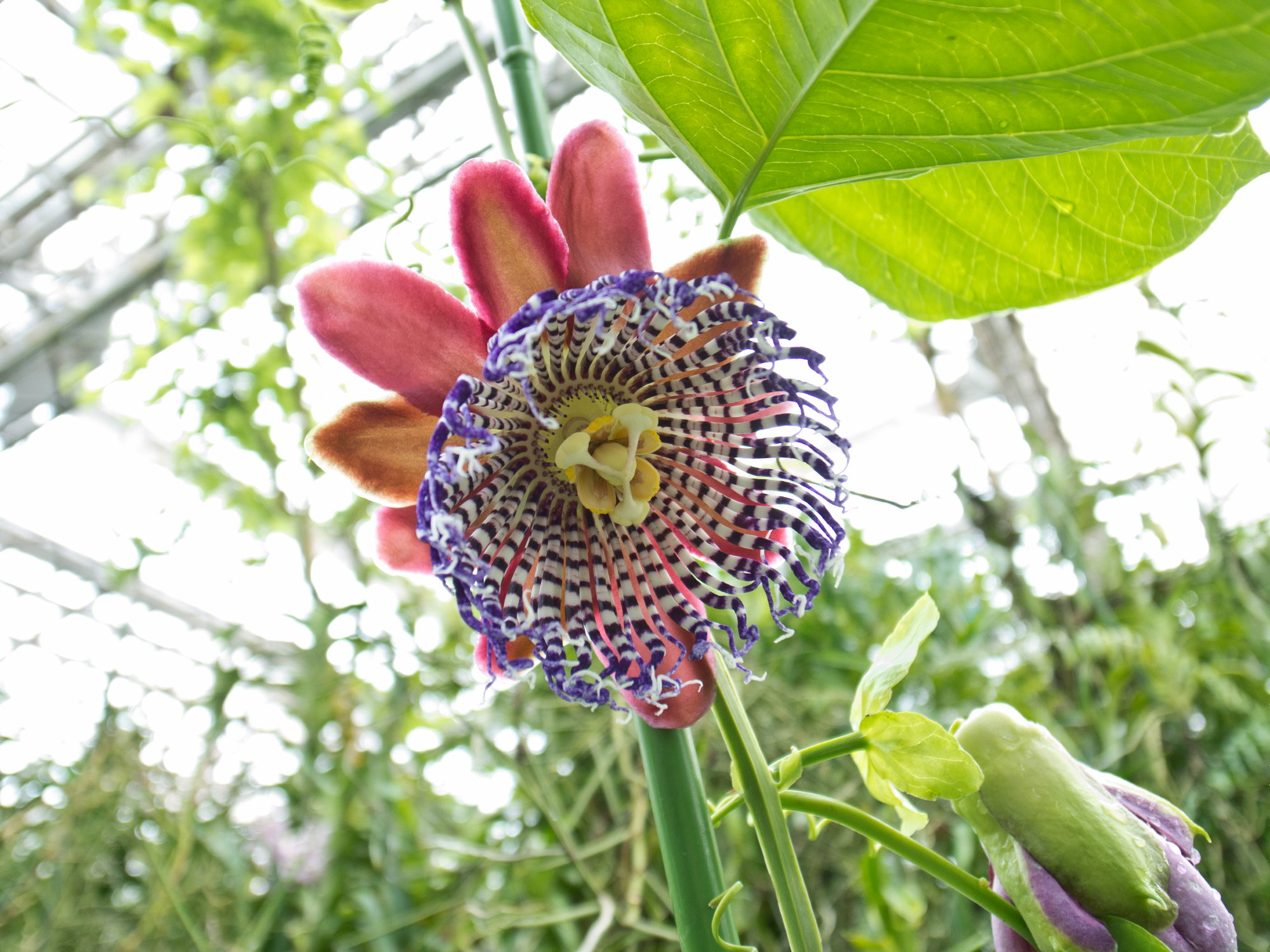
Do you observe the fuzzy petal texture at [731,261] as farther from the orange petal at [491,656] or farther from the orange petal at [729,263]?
the orange petal at [491,656]

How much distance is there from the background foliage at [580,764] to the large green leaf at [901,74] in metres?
0.65

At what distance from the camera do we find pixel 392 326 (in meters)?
0.50

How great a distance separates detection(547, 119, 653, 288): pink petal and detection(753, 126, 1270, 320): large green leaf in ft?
0.79

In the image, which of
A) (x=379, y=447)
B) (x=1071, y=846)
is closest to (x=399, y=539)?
(x=379, y=447)

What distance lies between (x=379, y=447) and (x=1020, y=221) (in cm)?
45

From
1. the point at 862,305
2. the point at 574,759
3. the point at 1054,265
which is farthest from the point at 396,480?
the point at 862,305

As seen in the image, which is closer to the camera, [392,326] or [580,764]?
[392,326]

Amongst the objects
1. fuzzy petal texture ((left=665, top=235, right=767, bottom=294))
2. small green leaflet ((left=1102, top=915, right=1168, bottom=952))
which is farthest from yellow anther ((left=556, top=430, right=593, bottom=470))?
small green leaflet ((left=1102, top=915, right=1168, bottom=952))

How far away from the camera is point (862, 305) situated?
1724mm

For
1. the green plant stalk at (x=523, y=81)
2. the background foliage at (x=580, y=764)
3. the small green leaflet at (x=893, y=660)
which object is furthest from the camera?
the background foliage at (x=580, y=764)

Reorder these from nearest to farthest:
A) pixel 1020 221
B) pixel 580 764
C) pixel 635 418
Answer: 1. pixel 635 418
2. pixel 1020 221
3. pixel 580 764

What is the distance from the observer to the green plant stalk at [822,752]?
526 millimetres

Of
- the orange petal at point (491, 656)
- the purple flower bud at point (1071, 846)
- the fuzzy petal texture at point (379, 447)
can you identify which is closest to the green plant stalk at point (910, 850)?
the purple flower bud at point (1071, 846)

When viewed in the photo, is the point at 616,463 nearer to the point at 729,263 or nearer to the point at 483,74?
the point at 729,263
